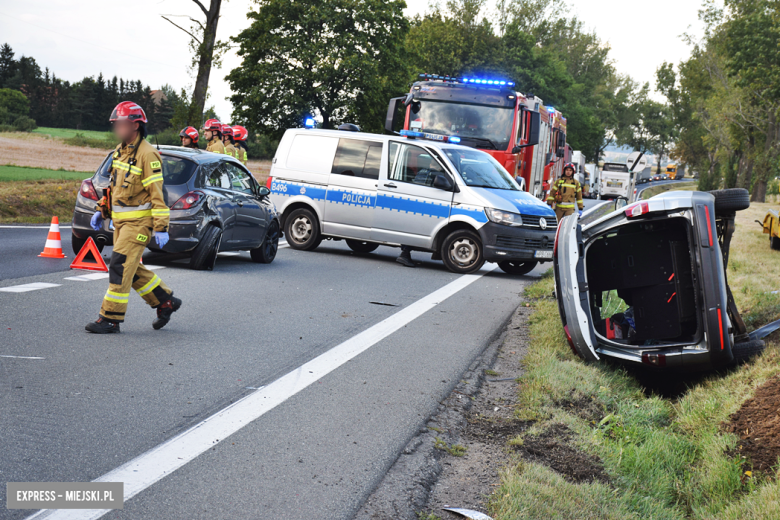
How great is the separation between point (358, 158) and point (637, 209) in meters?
7.71

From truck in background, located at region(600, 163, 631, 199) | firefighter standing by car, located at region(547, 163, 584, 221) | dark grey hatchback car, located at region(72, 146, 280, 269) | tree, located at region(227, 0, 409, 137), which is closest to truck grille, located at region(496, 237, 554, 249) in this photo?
dark grey hatchback car, located at region(72, 146, 280, 269)

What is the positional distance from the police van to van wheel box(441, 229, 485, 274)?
0.05ft

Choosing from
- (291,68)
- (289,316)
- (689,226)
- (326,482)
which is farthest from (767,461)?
(291,68)

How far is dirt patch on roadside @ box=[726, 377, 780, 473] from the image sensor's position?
444 cm

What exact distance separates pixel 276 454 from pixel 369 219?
29.8 ft

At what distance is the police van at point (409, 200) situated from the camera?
12.3 m

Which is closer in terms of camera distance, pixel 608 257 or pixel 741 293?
pixel 608 257

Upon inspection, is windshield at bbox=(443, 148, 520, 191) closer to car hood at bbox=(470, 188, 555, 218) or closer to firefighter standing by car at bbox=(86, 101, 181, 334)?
car hood at bbox=(470, 188, 555, 218)

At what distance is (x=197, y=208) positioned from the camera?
10.2m

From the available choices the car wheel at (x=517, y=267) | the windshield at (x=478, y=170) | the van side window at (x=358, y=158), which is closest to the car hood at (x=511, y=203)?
the windshield at (x=478, y=170)

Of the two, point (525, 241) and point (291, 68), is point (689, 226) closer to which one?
point (525, 241)

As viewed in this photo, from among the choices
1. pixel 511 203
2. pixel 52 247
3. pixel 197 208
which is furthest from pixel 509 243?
pixel 52 247

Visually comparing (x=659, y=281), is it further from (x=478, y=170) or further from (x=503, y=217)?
(x=478, y=170)

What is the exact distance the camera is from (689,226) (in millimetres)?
5715
